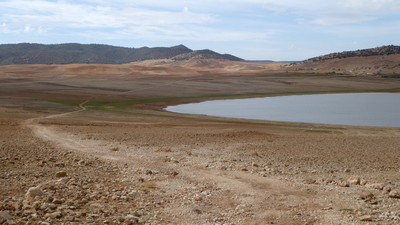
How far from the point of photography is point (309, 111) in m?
51.2

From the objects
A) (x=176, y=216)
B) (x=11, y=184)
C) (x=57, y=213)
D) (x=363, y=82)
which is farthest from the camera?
(x=363, y=82)

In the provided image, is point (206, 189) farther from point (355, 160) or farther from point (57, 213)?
point (355, 160)

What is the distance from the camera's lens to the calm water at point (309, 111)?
4303 centimetres

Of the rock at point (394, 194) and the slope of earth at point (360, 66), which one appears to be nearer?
the rock at point (394, 194)

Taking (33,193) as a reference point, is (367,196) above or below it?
below

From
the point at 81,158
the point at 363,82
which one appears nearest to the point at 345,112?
the point at 81,158

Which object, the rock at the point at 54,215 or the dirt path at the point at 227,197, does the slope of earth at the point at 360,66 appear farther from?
the rock at the point at 54,215

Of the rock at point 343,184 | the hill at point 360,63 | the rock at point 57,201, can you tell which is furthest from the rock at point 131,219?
the hill at point 360,63

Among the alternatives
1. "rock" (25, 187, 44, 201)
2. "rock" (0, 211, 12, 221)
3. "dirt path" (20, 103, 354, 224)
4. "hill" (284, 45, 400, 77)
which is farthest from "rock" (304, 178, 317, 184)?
"hill" (284, 45, 400, 77)

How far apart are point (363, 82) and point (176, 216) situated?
9207cm

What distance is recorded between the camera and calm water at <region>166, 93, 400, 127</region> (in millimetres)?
43034

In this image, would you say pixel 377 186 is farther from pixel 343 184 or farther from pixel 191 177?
pixel 191 177

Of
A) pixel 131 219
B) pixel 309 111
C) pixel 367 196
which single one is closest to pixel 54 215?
pixel 131 219

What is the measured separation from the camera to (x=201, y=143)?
74.6 ft
